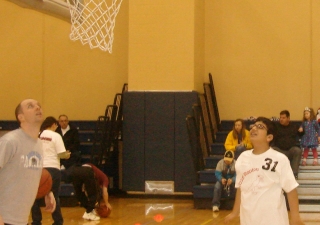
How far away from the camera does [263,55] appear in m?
13.2

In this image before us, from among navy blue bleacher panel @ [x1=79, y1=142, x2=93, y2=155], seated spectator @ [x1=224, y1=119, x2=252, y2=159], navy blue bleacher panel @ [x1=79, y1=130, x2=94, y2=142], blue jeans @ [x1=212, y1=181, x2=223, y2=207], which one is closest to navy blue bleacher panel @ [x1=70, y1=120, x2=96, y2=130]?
navy blue bleacher panel @ [x1=79, y1=130, x2=94, y2=142]

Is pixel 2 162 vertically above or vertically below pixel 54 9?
below

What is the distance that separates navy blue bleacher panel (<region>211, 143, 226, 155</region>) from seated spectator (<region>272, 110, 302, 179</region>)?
148 cm

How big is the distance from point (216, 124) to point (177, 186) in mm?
1792

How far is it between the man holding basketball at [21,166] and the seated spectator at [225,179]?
21.8 feet

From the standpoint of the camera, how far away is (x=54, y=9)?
6.65 metres

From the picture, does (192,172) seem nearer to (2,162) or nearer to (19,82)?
(19,82)

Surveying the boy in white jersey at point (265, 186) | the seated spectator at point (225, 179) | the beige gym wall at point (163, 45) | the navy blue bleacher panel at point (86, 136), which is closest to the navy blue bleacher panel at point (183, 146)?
the beige gym wall at point (163, 45)

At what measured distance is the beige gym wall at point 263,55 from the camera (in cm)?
1291

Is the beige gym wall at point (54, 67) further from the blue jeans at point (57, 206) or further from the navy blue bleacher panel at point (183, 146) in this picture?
the blue jeans at point (57, 206)

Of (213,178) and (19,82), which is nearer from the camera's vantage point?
(213,178)

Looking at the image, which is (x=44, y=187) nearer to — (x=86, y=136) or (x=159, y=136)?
(x=159, y=136)

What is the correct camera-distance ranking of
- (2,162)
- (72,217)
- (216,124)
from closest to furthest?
(2,162), (72,217), (216,124)

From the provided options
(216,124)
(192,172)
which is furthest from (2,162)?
(216,124)
